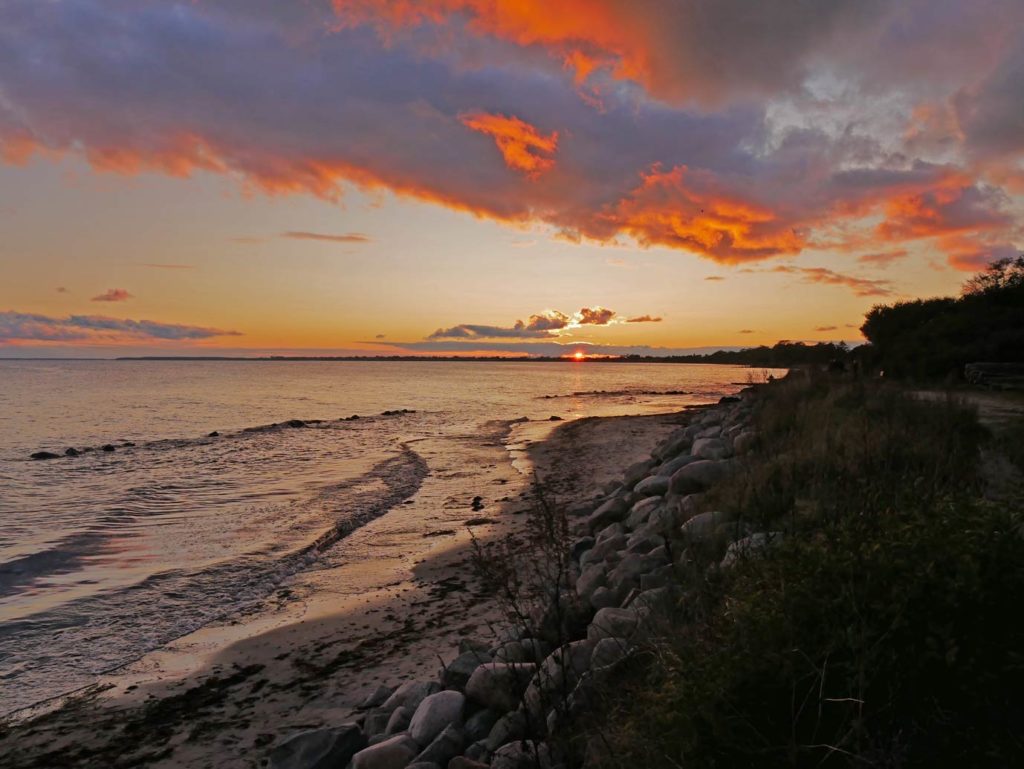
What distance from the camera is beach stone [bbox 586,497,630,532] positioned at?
10.0 meters

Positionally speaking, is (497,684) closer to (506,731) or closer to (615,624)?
(506,731)

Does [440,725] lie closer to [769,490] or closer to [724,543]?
[724,543]

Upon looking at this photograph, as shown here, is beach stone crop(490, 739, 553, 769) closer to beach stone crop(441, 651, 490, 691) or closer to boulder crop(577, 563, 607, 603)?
beach stone crop(441, 651, 490, 691)

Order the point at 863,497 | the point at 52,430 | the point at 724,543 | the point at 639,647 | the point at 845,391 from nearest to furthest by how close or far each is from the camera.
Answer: the point at 639,647, the point at 863,497, the point at 724,543, the point at 845,391, the point at 52,430

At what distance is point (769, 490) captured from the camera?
6.28 metres

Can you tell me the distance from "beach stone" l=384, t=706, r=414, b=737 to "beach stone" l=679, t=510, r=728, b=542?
2.83 meters

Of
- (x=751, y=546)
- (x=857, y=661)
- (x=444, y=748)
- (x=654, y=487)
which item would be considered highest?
(x=857, y=661)

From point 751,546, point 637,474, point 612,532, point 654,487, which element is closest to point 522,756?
point 751,546

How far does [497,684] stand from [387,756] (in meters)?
0.85

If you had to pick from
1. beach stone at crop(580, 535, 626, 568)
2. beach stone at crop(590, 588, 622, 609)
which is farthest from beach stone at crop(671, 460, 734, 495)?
beach stone at crop(590, 588, 622, 609)

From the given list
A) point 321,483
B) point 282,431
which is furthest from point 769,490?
point 282,431

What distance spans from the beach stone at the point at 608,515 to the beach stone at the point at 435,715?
581 centimetres

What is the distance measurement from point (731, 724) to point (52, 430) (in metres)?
35.7

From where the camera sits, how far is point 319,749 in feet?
13.9
